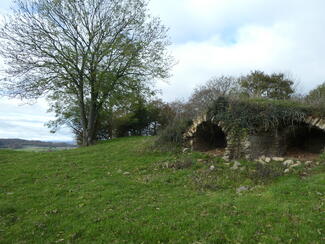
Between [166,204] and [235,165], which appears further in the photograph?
[235,165]

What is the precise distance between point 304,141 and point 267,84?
16375mm

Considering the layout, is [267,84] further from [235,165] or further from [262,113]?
[235,165]

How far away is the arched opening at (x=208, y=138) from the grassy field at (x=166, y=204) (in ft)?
7.07

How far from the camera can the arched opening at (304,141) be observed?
8.55m

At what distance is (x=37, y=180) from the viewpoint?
717 cm

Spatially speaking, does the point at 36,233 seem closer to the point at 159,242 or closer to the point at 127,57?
the point at 159,242

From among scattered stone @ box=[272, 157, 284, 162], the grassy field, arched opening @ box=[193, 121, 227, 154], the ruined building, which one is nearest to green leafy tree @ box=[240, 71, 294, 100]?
arched opening @ box=[193, 121, 227, 154]

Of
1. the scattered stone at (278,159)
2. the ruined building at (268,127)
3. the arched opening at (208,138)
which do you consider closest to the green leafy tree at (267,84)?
the arched opening at (208,138)

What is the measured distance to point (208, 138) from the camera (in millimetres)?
11203

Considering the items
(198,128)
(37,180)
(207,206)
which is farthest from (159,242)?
(198,128)

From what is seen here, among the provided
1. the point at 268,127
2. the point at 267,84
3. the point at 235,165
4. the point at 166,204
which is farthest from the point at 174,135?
the point at 267,84

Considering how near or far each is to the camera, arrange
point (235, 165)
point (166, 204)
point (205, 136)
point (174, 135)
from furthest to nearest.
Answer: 1. point (174, 135)
2. point (205, 136)
3. point (235, 165)
4. point (166, 204)

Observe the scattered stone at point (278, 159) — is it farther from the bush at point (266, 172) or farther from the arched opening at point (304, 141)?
the arched opening at point (304, 141)

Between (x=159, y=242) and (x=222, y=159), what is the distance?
224 inches
